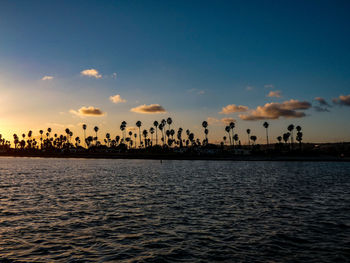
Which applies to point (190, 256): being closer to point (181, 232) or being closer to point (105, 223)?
point (181, 232)

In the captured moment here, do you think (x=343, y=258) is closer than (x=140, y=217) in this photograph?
Yes

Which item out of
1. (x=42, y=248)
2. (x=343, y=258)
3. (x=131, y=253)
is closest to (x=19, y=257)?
(x=42, y=248)

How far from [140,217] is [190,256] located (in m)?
10.1

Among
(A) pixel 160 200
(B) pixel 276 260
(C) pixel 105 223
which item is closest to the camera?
(B) pixel 276 260

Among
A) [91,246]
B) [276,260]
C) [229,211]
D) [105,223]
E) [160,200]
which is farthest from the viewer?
[160,200]

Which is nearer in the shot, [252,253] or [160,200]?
[252,253]

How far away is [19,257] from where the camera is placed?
577 inches

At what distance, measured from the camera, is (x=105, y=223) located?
2206 centimetres

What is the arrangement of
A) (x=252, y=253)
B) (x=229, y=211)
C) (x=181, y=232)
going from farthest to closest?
1. (x=229, y=211)
2. (x=181, y=232)
3. (x=252, y=253)

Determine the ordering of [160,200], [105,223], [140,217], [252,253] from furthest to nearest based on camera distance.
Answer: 1. [160,200]
2. [140,217]
3. [105,223]
4. [252,253]

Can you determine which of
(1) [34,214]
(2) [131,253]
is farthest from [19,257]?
(1) [34,214]

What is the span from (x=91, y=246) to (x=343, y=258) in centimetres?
1310

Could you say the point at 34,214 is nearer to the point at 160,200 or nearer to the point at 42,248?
the point at 42,248

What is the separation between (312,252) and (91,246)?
11917 millimetres
